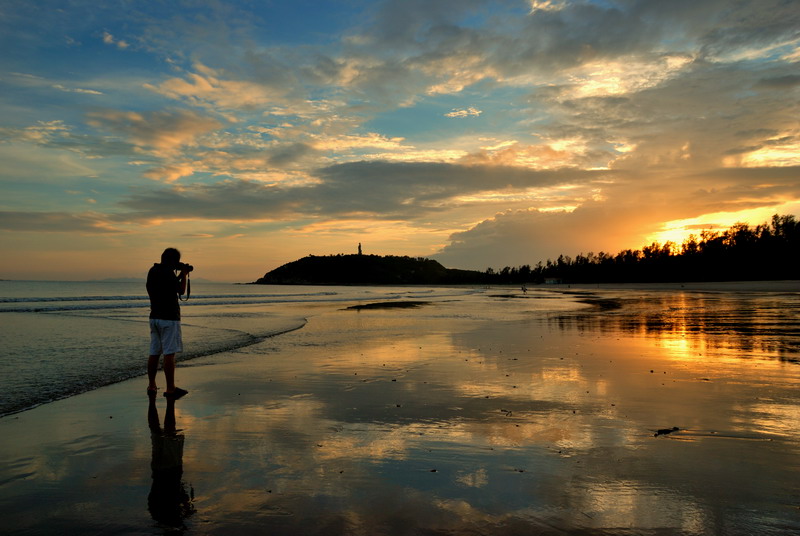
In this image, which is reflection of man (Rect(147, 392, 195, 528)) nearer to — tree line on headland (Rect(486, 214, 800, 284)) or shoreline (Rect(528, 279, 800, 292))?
shoreline (Rect(528, 279, 800, 292))

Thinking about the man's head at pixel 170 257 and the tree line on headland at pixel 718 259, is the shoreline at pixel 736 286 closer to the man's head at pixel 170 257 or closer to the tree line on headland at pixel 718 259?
the tree line on headland at pixel 718 259

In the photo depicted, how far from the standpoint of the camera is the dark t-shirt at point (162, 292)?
29.3 ft

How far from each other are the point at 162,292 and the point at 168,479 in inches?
194

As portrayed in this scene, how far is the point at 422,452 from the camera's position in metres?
5.49

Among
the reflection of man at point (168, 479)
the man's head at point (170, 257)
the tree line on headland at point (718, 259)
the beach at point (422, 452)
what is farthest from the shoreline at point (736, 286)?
the reflection of man at point (168, 479)

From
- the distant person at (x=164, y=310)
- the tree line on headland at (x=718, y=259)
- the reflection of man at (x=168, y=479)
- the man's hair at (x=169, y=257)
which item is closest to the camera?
the reflection of man at (x=168, y=479)

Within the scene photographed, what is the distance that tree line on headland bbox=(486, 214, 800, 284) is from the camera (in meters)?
102

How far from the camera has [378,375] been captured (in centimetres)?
1038

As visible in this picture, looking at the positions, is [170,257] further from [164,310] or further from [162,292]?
[164,310]

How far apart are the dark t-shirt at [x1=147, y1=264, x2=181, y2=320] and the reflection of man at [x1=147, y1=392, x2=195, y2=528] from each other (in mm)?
2522

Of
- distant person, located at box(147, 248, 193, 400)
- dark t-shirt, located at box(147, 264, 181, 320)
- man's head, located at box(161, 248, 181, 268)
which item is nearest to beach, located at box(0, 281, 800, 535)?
distant person, located at box(147, 248, 193, 400)

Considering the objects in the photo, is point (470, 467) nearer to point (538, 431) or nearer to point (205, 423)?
point (538, 431)

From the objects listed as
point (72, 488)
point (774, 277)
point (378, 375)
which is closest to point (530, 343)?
point (378, 375)

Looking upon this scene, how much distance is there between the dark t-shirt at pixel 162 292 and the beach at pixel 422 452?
1.48 meters
